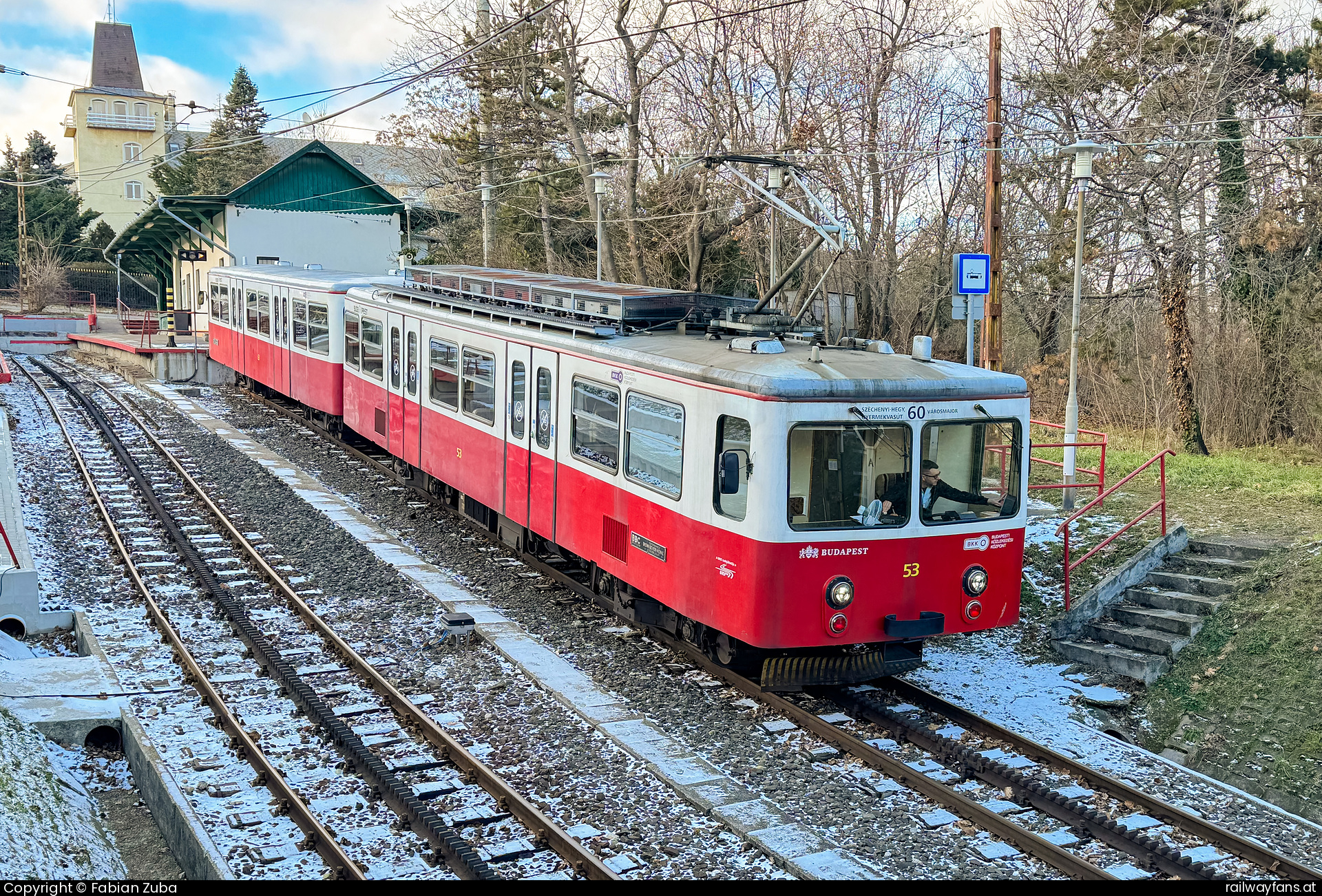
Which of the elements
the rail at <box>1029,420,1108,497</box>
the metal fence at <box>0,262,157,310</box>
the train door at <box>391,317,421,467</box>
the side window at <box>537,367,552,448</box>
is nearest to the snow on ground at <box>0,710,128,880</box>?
the side window at <box>537,367,552,448</box>

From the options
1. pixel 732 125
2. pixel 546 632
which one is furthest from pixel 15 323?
pixel 546 632

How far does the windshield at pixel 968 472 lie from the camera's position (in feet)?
28.3

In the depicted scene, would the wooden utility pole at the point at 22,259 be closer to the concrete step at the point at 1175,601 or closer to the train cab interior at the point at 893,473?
the concrete step at the point at 1175,601

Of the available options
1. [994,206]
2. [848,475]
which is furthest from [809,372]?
[994,206]

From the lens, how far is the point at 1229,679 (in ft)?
31.9

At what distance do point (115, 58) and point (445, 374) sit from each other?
300 feet

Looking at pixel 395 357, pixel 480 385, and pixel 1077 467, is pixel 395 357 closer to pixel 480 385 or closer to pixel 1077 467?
pixel 480 385

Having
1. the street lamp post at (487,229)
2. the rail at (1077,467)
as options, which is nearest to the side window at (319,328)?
the street lamp post at (487,229)

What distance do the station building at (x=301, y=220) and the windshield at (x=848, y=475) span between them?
3543 cm

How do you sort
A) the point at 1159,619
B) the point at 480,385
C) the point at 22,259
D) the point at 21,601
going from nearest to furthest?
the point at 21,601
the point at 1159,619
the point at 480,385
the point at 22,259

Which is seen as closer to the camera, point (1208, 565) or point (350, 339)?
point (1208, 565)

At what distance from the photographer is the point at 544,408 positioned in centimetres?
1152

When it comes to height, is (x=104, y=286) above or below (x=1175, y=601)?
above
